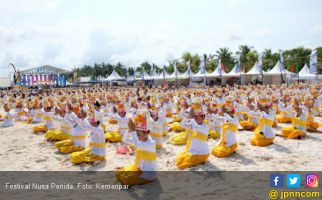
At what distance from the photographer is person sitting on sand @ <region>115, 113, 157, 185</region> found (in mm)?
6414

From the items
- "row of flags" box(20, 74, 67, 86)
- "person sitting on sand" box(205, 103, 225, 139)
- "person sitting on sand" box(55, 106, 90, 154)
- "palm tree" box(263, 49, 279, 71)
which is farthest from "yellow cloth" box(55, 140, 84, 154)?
"palm tree" box(263, 49, 279, 71)

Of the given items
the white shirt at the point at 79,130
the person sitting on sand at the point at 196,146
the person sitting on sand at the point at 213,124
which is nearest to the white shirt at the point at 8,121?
the white shirt at the point at 79,130

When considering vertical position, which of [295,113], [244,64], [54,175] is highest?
[244,64]

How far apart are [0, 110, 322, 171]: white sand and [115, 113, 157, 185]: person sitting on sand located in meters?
1.22

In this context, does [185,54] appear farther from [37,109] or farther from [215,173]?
[215,173]

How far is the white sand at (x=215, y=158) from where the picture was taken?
7674mm

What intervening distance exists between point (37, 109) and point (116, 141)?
26.9 feet

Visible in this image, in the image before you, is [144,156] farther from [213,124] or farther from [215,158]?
[213,124]

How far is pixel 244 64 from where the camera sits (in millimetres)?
58938

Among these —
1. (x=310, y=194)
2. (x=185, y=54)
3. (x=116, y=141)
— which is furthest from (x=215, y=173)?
(x=185, y=54)

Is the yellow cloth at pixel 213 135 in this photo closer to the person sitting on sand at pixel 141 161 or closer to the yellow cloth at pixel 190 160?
the yellow cloth at pixel 190 160

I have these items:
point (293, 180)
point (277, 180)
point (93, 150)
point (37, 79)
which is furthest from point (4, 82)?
point (293, 180)

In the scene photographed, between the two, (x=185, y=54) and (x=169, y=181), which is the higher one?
(x=185, y=54)

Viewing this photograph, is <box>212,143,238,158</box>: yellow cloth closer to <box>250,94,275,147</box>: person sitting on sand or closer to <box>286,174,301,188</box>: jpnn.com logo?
<box>250,94,275,147</box>: person sitting on sand
